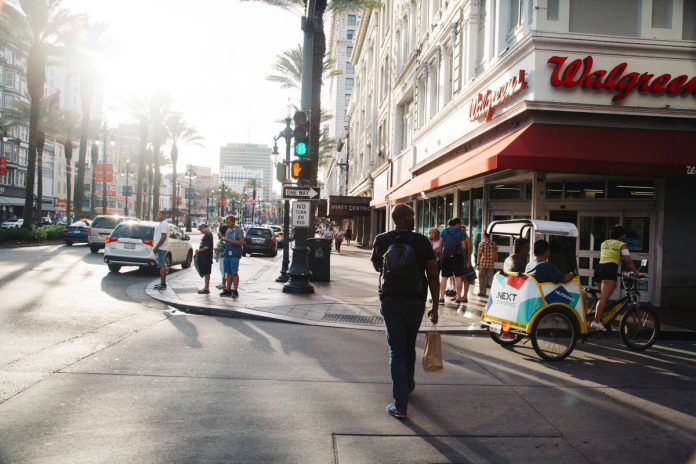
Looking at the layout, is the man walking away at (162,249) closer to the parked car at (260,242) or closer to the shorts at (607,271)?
the shorts at (607,271)

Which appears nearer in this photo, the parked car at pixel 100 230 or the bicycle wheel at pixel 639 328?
the bicycle wheel at pixel 639 328

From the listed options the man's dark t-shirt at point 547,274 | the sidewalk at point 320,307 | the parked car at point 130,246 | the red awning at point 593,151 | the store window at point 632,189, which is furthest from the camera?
the parked car at point 130,246

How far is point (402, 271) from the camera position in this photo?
493 cm

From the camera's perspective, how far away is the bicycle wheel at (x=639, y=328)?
Answer: 8.24m

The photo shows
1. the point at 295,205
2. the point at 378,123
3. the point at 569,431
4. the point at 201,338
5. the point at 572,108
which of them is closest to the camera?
the point at 569,431

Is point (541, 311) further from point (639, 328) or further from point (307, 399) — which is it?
point (307, 399)

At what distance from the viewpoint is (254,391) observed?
5488 millimetres

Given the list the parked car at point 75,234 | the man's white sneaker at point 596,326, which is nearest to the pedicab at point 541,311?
the man's white sneaker at point 596,326

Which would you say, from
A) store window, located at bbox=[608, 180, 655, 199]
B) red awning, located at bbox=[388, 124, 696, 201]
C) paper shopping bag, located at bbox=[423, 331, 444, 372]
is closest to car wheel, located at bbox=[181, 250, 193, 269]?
red awning, located at bbox=[388, 124, 696, 201]

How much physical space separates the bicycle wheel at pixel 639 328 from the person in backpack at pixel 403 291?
4.52 meters

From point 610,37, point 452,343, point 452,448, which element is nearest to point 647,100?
point 610,37

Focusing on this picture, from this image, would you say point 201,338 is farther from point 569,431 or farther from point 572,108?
point 572,108

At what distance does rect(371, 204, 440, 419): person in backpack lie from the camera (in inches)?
193

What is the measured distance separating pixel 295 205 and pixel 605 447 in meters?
9.98
